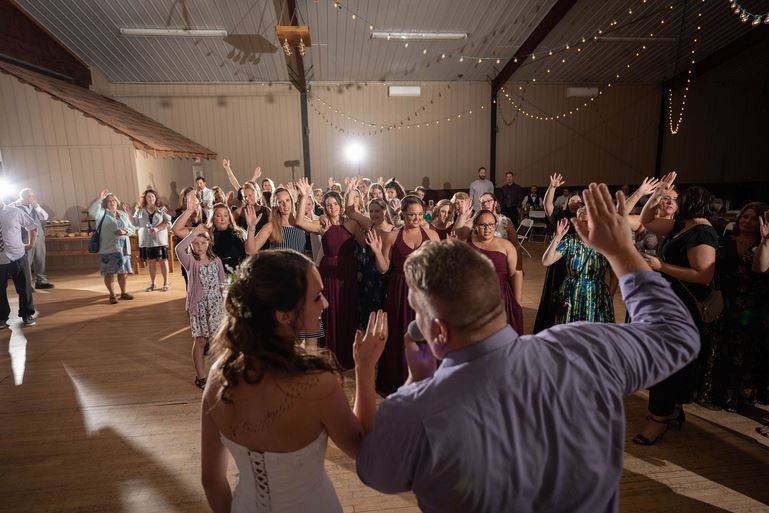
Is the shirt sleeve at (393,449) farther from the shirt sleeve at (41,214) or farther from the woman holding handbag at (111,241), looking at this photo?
the shirt sleeve at (41,214)

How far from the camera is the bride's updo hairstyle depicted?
998mm

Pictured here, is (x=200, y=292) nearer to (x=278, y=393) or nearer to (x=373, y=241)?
(x=373, y=241)

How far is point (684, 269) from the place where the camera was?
2.40 m

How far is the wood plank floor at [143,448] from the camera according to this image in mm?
2113

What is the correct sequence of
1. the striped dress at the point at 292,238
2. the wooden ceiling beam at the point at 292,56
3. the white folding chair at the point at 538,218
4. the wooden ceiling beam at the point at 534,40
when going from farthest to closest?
the white folding chair at the point at 538,218 → the wooden ceiling beam at the point at 534,40 → the wooden ceiling beam at the point at 292,56 → the striped dress at the point at 292,238

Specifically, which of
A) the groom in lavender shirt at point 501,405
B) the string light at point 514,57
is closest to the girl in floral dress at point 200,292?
the groom in lavender shirt at point 501,405

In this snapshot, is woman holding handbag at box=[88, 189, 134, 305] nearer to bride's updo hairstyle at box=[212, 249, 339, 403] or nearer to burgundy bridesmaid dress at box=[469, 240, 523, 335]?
burgundy bridesmaid dress at box=[469, 240, 523, 335]

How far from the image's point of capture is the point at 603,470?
79 cm

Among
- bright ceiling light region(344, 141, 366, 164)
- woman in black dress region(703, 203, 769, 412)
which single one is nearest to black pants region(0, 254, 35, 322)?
woman in black dress region(703, 203, 769, 412)

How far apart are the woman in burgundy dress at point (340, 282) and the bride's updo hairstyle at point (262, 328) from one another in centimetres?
250

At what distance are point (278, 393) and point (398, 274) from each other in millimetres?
2194

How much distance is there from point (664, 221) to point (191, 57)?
32.6 feet

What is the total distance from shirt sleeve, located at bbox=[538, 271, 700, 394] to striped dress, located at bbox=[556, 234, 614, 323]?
2147mm

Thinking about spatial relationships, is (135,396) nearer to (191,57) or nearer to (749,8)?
(191,57)
